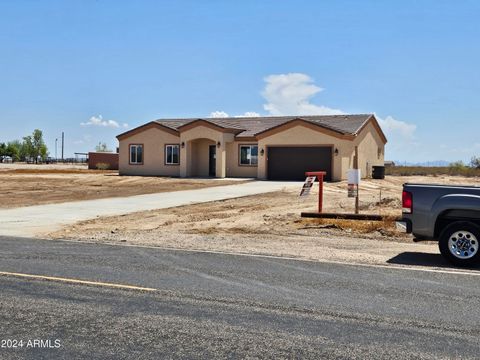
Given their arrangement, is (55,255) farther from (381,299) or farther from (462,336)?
(462,336)

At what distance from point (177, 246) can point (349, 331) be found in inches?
273

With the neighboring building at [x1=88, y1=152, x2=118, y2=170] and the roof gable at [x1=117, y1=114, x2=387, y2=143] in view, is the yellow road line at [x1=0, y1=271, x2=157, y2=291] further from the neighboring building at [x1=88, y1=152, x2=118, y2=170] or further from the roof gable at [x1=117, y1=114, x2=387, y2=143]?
the neighboring building at [x1=88, y1=152, x2=118, y2=170]

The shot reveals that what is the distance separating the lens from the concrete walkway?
1587 centimetres

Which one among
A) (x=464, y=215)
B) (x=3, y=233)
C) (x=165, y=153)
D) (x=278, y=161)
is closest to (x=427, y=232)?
(x=464, y=215)

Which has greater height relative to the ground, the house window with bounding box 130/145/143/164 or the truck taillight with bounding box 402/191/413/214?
the house window with bounding box 130/145/143/164

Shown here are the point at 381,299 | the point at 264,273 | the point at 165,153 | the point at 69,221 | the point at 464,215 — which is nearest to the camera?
the point at 381,299

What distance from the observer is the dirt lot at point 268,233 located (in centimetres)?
1155

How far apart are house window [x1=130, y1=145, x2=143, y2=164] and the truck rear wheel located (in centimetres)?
3795

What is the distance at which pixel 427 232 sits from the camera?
10.3 meters

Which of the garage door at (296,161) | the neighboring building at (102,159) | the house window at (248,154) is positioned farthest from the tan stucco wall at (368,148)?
the neighboring building at (102,159)

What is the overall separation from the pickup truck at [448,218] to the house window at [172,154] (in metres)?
34.9

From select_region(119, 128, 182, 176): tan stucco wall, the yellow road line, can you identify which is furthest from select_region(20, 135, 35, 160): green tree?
the yellow road line

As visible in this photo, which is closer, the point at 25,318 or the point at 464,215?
the point at 25,318

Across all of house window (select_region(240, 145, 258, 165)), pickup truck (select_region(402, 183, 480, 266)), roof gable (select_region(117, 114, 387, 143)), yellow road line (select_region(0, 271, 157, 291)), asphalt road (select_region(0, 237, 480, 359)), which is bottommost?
asphalt road (select_region(0, 237, 480, 359))
